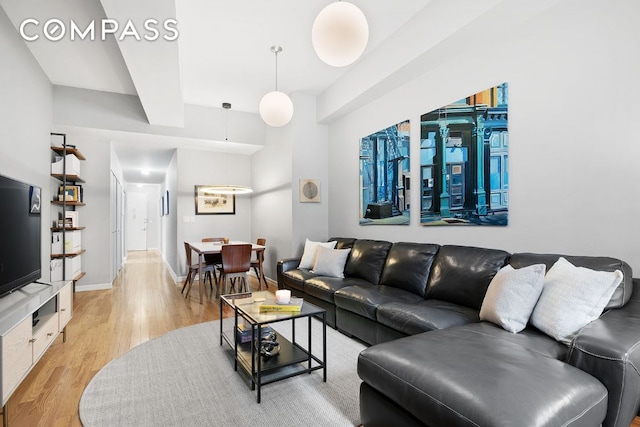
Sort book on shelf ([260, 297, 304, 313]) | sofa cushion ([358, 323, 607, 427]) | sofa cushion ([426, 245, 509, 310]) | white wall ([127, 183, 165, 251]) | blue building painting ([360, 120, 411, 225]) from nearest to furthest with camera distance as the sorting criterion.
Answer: sofa cushion ([358, 323, 607, 427]) < book on shelf ([260, 297, 304, 313]) < sofa cushion ([426, 245, 509, 310]) < blue building painting ([360, 120, 411, 225]) < white wall ([127, 183, 165, 251])

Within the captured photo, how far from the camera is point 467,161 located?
117 inches

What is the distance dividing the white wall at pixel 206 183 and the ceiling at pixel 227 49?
1197 mm

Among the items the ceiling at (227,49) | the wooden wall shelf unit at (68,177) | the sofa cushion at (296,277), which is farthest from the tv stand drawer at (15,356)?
the wooden wall shelf unit at (68,177)

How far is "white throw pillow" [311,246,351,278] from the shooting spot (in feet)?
12.2

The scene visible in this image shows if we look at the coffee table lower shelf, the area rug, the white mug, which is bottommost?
the area rug

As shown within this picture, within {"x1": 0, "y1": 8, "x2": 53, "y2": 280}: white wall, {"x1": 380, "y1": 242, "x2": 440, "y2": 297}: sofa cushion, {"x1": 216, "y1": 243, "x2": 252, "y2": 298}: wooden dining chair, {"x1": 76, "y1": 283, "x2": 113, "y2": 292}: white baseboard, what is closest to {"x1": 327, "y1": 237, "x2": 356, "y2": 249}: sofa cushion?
{"x1": 380, "y1": 242, "x2": 440, "y2": 297}: sofa cushion

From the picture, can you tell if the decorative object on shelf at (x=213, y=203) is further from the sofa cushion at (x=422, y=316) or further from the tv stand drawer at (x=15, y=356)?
the sofa cushion at (x=422, y=316)

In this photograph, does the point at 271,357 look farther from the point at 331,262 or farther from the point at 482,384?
the point at 331,262

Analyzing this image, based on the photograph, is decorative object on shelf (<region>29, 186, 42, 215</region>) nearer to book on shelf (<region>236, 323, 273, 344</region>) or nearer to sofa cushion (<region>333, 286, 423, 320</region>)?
book on shelf (<region>236, 323, 273, 344</region>)

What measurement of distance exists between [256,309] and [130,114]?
13.3 ft

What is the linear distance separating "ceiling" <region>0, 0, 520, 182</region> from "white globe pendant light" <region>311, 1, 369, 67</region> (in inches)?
42.5

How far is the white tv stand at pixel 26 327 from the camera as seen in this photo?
1.69 metres

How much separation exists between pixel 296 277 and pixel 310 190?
61.2 inches

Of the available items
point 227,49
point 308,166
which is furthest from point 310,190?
point 227,49
